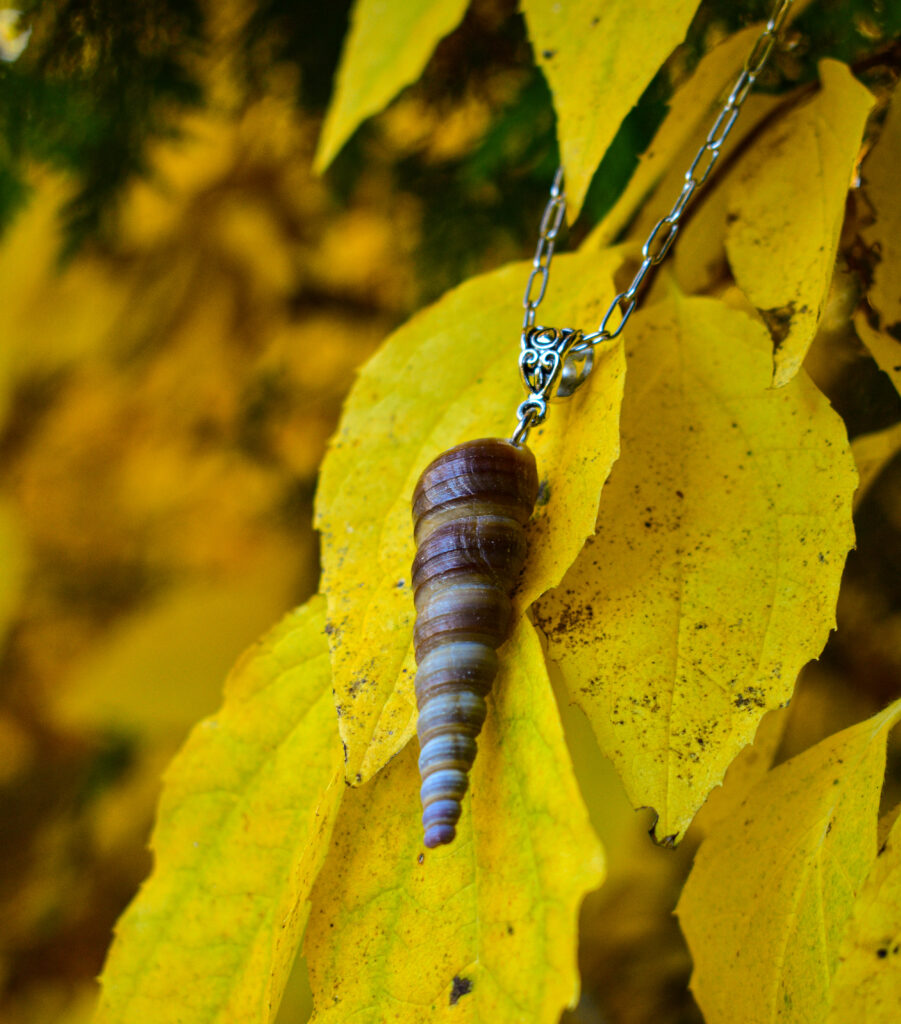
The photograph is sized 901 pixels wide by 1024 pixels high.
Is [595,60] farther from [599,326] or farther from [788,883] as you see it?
[788,883]

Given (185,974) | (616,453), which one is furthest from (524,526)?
(185,974)

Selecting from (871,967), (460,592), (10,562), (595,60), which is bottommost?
(871,967)

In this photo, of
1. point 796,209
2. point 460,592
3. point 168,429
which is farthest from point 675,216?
point 168,429

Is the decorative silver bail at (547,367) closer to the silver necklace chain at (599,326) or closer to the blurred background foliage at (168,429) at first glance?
the silver necklace chain at (599,326)

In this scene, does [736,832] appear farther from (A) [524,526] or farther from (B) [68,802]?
(B) [68,802]

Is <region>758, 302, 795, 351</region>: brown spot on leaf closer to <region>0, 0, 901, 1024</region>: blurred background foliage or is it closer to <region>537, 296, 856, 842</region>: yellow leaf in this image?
<region>537, 296, 856, 842</region>: yellow leaf

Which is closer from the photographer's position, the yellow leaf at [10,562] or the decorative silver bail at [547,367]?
the decorative silver bail at [547,367]

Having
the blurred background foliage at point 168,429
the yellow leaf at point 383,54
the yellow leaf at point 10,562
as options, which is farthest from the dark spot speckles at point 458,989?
the yellow leaf at point 10,562
